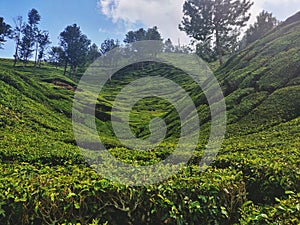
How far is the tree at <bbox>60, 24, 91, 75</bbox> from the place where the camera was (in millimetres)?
72188

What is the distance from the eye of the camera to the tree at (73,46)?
237 feet

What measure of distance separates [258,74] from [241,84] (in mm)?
1368

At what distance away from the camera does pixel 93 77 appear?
79.1 meters

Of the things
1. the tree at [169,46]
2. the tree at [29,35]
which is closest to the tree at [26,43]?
the tree at [29,35]

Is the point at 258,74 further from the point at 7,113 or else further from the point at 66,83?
the point at 66,83

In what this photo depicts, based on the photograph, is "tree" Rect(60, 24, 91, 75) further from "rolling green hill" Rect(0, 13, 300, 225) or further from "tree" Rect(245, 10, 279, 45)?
"rolling green hill" Rect(0, 13, 300, 225)

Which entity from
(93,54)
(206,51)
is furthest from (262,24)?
(93,54)

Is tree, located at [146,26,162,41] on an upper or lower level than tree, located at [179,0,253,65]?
upper

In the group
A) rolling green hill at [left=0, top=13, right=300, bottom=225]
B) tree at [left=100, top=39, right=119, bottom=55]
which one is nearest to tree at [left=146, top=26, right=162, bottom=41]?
tree at [left=100, top=39, right=119, bottom=55]

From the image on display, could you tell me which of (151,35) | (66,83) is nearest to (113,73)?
(151,35)

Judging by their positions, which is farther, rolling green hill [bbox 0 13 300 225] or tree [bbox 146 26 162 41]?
tree [bbox 146 26 162 41]

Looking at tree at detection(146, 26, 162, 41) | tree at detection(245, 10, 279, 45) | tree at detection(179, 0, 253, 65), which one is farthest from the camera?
tree at detection(146, 26, 162, 41)

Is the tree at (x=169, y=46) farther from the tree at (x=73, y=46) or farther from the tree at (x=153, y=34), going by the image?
the tree at (x=73, y=46)

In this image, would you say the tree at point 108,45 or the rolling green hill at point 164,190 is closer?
the rolling green hill at point 164,190
